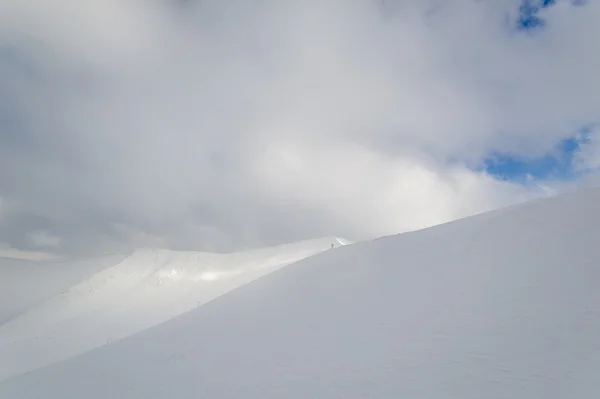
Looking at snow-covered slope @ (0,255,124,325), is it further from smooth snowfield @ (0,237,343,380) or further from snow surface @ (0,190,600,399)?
snow surface @ (0,190,600,399)

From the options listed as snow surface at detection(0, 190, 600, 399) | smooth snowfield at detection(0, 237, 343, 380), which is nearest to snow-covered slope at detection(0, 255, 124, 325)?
smooth snowfield at detection(0, 237, 343, 380)

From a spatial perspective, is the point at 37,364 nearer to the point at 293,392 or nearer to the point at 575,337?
the point at 293,392

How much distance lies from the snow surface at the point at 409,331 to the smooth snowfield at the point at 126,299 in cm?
1059

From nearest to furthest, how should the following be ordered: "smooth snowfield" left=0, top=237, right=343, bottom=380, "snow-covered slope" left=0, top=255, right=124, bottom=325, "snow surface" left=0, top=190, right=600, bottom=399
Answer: "snow surface" left=0, top=190, right=600, bottom=399 → "smooth snowfield" left=0, top=237, right=343, bottom=380 → "snow-covered slope" left=0, top=255, right=124, bottom=325

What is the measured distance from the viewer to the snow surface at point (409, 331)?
721 cm

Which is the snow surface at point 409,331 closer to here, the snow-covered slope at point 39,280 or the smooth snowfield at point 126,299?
the smooth snowfield at point 126,299

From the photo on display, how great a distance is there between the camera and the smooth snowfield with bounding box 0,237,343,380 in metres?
25.8

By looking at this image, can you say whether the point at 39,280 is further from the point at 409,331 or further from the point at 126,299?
the point at 409,331

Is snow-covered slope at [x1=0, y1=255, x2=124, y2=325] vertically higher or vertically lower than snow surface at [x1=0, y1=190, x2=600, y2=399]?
higher

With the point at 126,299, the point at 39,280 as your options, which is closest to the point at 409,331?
the point at 126,299

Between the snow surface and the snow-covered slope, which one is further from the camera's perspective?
the snow-covered slope

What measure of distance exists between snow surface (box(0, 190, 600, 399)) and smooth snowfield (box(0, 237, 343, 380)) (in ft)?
34.7

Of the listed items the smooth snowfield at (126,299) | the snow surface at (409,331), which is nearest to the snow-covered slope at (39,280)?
the smooth snowfield at (126,299)

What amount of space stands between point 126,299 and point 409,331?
34.1 m
